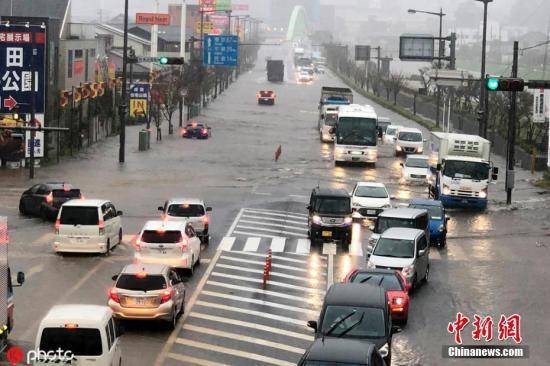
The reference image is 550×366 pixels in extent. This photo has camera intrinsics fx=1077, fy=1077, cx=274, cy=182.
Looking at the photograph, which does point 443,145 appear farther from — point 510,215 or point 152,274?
point 152,274

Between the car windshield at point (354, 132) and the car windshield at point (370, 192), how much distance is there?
1993cm

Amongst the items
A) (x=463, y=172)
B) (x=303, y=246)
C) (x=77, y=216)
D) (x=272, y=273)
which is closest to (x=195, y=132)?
(x=463, y=172)

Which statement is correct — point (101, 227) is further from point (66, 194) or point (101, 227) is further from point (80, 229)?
point (66, 194)

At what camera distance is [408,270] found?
31.4m

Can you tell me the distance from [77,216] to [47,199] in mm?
9212

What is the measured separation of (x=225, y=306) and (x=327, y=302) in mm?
6799

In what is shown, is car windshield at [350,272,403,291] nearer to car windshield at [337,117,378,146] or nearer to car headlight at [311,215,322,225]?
car headlight at [311,215,322,225]

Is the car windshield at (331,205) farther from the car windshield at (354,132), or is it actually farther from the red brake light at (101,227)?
the car windshield at (354,132)

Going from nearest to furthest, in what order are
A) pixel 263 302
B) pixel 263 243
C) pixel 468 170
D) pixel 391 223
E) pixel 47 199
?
1. pixel 263 302
2. pixel 391 223
3. pixel 263 243
4. pixel 47 199
5. pixel 468 170

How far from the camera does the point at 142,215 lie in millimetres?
45812

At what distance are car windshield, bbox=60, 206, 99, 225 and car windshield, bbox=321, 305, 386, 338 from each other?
49.0 feet

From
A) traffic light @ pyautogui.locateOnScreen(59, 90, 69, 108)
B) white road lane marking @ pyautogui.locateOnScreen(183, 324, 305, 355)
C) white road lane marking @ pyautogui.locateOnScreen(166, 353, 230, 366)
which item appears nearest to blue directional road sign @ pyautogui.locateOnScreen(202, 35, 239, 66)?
traffic light @ pyautogui.locateOnScreen(59, 90, 69, 108)

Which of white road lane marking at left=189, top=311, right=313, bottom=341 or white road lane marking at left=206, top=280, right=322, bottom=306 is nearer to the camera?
white road lane marking at left=189, top=311, right=313, bottom=341

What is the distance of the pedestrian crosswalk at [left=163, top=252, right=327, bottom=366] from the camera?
79.6 ft
